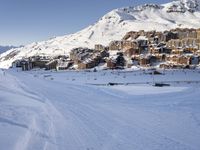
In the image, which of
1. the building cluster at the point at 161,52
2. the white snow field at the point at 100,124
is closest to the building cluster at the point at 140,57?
the building cluster at the point at 161,52

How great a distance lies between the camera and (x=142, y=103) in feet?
70.9

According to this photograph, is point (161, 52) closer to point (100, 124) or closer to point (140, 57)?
point (140, 57)

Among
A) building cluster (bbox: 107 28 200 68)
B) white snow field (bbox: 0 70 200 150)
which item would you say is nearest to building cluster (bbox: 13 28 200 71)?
building cluster (bbox: 107 28 200 68)

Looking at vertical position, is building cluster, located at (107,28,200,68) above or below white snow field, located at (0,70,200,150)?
above

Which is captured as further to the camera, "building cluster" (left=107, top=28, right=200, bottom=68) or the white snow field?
"building cluster" (left=107, top=28, right=200, bottom=68)

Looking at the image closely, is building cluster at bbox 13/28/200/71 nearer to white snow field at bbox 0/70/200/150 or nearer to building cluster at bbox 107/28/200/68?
building cluster at bbox 107/28/200/68

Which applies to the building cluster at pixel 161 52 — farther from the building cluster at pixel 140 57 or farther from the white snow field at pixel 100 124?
the white snow field at pixel 100 124

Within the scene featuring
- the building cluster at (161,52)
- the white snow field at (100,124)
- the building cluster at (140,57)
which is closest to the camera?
the white snow field at (100,124)

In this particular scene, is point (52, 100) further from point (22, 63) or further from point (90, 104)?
point (22, 63)

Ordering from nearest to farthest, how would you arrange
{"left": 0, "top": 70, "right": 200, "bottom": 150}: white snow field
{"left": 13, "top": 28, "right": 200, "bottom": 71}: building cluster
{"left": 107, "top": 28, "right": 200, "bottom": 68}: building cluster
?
{"left": 0, "top": 70, "right": 200, "bottom": 150}: white snow field, {"left": 107, "top": 28, "right": 200, "bottom": 68}: building cluster, {"left": 13, "top": 28, "right": 200, "bottom": 71}: building cluster

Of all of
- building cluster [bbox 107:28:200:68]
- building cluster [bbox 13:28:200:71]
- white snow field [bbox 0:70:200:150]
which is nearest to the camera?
white snow field [bbox 0:70:200:150]

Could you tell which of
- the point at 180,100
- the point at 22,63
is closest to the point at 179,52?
the point at 22,63

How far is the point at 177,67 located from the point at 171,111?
197ft

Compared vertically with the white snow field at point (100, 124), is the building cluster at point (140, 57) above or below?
above
